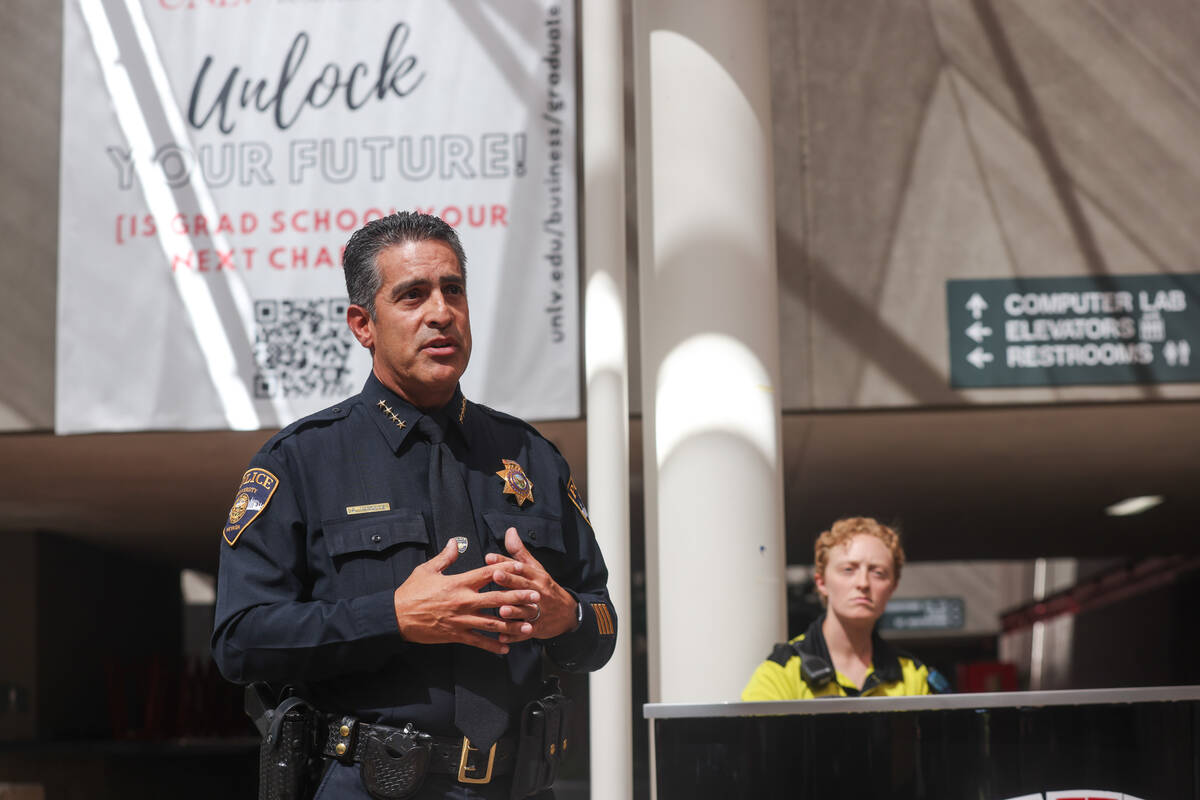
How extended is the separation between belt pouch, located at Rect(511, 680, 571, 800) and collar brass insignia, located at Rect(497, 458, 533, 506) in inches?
13.8

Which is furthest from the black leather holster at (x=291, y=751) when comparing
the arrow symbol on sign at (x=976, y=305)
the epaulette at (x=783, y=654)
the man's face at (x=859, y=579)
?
the arrow symbol on sign at (x=976, y=305)

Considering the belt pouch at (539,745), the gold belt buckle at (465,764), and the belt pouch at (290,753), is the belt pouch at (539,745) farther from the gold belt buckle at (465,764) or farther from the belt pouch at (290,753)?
the belt pouch at (290,753)

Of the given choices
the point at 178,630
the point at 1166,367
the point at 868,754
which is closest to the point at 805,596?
the point at 178,630

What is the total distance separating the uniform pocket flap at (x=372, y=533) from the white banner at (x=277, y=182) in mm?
4259

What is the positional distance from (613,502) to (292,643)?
12.0 ft

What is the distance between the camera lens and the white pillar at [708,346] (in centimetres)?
546

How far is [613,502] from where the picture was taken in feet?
18.4

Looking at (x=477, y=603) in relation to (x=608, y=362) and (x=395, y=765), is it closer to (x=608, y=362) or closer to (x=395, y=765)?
(x=395, y=765)

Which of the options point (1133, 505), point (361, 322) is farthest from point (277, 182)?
point (1133, 505)

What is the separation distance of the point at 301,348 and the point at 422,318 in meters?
4.42

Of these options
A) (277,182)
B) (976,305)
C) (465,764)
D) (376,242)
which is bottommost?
(465,764)

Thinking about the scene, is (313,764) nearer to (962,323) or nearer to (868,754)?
(868,754)

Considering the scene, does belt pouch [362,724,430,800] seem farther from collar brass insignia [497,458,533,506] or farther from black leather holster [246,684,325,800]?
collar brass insignia [497,458,533,506]

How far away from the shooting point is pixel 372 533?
214cm
